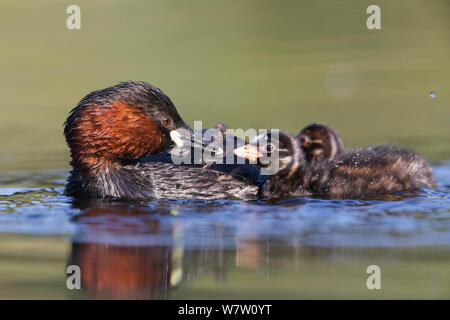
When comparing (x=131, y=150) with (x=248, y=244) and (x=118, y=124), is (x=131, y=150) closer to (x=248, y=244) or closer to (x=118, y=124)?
(x=118, y=124)

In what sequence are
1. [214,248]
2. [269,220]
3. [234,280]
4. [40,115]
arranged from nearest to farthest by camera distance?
[234,280] < [214,248] < [269,220] < [40,115]

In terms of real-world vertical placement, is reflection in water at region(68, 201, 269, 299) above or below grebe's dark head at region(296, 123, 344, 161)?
below

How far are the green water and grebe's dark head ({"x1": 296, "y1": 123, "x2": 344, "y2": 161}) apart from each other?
117 centimetres

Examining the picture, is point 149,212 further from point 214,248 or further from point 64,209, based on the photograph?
point 214,248

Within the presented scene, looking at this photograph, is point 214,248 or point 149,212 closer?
point 214,248

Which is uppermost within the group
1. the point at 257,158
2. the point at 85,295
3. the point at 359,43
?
the point at 359,43

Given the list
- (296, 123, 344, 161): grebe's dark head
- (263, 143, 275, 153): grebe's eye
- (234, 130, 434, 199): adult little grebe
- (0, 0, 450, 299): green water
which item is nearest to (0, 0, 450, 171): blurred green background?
(0, 0, 450, 299): green water

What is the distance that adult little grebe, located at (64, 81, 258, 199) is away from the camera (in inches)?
281

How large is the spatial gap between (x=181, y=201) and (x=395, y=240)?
2.33 meters

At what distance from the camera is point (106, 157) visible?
7.27 metres

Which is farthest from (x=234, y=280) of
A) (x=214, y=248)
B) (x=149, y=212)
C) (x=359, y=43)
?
(x=359, y=43)

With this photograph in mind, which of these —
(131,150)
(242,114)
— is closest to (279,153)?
(131,150)

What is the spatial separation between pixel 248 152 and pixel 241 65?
6.36m

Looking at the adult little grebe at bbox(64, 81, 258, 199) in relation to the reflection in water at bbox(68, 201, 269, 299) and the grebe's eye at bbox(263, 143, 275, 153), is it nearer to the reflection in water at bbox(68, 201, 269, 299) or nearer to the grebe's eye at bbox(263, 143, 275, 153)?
the grebe's eye at bbox(263, 143, 275, 153)
